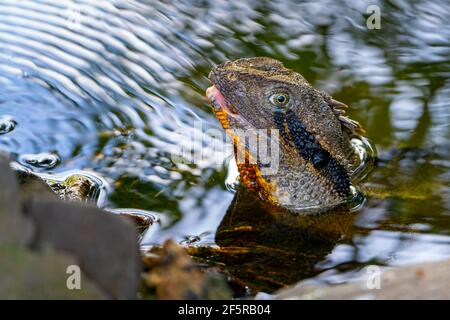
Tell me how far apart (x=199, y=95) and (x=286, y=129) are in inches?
66.9

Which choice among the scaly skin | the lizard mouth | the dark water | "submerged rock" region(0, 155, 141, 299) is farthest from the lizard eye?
"submerged rock" region(0, 155, 141, 299)

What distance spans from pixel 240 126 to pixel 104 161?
1.20 m

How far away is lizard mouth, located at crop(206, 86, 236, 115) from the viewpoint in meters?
5.36

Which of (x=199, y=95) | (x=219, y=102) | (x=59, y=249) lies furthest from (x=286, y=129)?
(x=59, y=249)

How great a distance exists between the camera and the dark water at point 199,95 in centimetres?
533

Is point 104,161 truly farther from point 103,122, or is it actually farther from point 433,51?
point 433,51

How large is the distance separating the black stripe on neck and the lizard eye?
61mm

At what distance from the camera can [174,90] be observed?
6.91 m

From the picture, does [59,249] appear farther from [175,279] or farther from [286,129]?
[286,129]

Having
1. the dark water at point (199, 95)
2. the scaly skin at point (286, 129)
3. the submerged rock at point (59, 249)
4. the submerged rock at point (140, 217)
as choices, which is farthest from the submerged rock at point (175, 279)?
the scaly skin at point (286, 129)

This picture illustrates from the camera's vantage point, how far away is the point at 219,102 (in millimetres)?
5387

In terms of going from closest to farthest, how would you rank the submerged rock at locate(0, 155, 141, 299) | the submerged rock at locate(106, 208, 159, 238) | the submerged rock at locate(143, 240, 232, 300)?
1. the submerged rock at locate(0, 155, 141, 299)
2. the submerged rock at locate(143, 240, 232, 300)
3. the submerged rock at locate(106, 208, 159, 238)

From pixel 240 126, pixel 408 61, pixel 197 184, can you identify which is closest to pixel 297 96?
pixel 240 126

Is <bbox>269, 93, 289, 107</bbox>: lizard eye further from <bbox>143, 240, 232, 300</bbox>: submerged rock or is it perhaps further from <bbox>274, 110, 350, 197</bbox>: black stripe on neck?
<bbox>143, 240, 232, 300</bbox>: submerged rock
